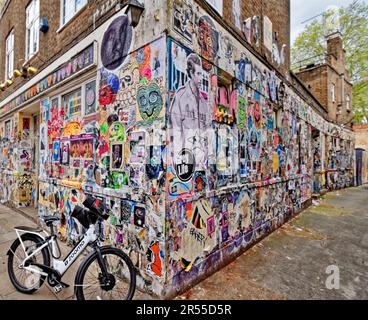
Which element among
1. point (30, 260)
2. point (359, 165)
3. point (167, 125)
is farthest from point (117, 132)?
point (359, 165)

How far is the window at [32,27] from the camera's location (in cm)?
636

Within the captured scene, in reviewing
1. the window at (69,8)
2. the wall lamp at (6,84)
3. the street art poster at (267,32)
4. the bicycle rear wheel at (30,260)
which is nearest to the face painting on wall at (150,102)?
the bicycle rear wheel at (30,260)

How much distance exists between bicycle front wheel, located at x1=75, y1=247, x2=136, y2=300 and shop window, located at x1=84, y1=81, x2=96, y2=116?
2.56 m

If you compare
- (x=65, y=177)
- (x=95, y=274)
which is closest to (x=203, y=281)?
(x=95, y=274)

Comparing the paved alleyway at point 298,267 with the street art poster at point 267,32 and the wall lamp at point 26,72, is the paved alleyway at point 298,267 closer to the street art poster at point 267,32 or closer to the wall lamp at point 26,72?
the street art poster at point 267,32

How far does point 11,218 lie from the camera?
5969 mm

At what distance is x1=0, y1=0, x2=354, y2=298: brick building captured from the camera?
268 centimetres

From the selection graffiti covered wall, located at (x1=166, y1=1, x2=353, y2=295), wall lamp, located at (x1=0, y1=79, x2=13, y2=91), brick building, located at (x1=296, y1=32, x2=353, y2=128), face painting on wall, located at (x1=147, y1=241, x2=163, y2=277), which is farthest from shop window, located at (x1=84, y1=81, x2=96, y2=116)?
brick building, located at (x1=296, y1=32, x2=353, y2=128)

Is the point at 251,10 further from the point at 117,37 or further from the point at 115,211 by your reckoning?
the point at 115,211

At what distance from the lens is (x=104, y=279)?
242 centimetres

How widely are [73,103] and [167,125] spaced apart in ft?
9.62

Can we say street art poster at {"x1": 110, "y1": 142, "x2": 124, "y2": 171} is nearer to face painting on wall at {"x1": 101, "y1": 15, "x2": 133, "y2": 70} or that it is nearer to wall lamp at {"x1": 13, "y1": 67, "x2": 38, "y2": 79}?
face painting on wall at {"x1": 101, "y1": 15, "x2": 133, "y2": 70}

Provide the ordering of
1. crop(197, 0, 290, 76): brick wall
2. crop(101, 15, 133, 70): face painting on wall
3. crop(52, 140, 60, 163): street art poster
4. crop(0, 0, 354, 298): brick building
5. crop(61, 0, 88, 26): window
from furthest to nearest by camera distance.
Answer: crop(52, 140, 60, 163): street art poster < crop(61, 0, 88, 26): window < crop(197, 0, 290, 76): brick wall < crop(101, 15, 133, 70): face painting on wall < crop(0, 0, 354, 298): brick building

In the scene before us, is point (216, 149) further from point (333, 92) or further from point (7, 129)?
point (333, 92)
